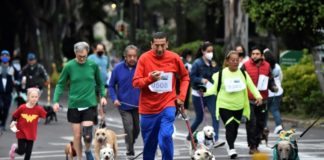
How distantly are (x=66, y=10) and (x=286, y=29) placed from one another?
3161 centimetres

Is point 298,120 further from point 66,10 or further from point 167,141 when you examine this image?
point 66,10

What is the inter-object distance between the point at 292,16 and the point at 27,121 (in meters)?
10.4

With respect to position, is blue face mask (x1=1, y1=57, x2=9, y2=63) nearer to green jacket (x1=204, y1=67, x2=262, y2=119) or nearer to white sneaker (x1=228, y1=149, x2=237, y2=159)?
green jacket (x1=204, y1=67, x2=262, y2=119)

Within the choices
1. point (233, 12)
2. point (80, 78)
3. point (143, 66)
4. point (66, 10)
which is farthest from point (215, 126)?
point (66, 10)

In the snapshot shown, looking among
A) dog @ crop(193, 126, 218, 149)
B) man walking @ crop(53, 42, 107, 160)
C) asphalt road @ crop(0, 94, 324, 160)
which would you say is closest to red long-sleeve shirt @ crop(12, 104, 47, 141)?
man walking @ crop(53, 42, 107, 160)

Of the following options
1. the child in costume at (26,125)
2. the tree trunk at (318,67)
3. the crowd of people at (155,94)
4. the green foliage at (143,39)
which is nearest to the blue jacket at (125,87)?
the crowd of people at (155,94)

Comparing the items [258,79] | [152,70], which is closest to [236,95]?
[258,79]

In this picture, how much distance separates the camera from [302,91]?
25.8 meters

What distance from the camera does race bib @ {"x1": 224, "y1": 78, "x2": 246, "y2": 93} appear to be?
53.6 ft

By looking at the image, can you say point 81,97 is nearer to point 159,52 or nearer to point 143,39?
point 159,52

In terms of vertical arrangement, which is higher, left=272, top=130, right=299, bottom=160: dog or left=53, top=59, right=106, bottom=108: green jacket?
left=53, top=59, right=106, bottom=108: green jacket

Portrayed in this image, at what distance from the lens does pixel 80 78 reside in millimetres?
15070

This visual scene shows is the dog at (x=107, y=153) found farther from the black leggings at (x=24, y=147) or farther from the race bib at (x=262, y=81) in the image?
the race bib at (x=262, y=81)

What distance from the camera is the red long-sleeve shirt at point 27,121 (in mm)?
15555
